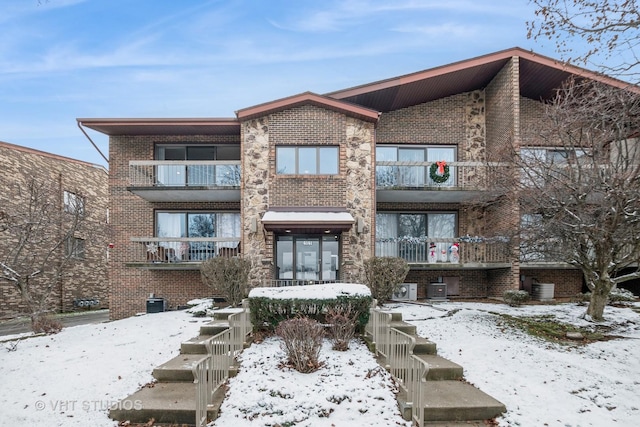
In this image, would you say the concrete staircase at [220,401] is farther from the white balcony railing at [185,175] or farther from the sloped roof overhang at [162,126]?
the sloped roof overhang at [162,126]

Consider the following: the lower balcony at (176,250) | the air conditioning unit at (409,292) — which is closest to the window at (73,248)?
the lower balcony at (176,250)

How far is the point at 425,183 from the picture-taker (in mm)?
13031

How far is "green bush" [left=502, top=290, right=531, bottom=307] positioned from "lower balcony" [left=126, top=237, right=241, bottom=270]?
9.32 meters

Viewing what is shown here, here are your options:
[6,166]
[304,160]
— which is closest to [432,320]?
[304,160]

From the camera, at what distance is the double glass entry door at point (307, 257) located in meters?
12.1

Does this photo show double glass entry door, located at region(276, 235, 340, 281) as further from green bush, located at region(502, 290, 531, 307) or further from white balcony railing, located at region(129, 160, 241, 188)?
green bush, located at region(502, 290, 531, 307)

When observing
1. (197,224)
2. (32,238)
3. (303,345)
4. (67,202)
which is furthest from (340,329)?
(67,202)

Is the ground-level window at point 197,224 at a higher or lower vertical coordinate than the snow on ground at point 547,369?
higher

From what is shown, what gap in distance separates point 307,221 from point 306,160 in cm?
246

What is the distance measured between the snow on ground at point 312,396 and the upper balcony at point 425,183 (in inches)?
298

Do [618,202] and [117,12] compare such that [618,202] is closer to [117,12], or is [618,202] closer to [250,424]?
[250,424]

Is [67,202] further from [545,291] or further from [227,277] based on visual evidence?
[545,291]

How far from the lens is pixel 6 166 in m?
15.3

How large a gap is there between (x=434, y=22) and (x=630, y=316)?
10.5 metres
